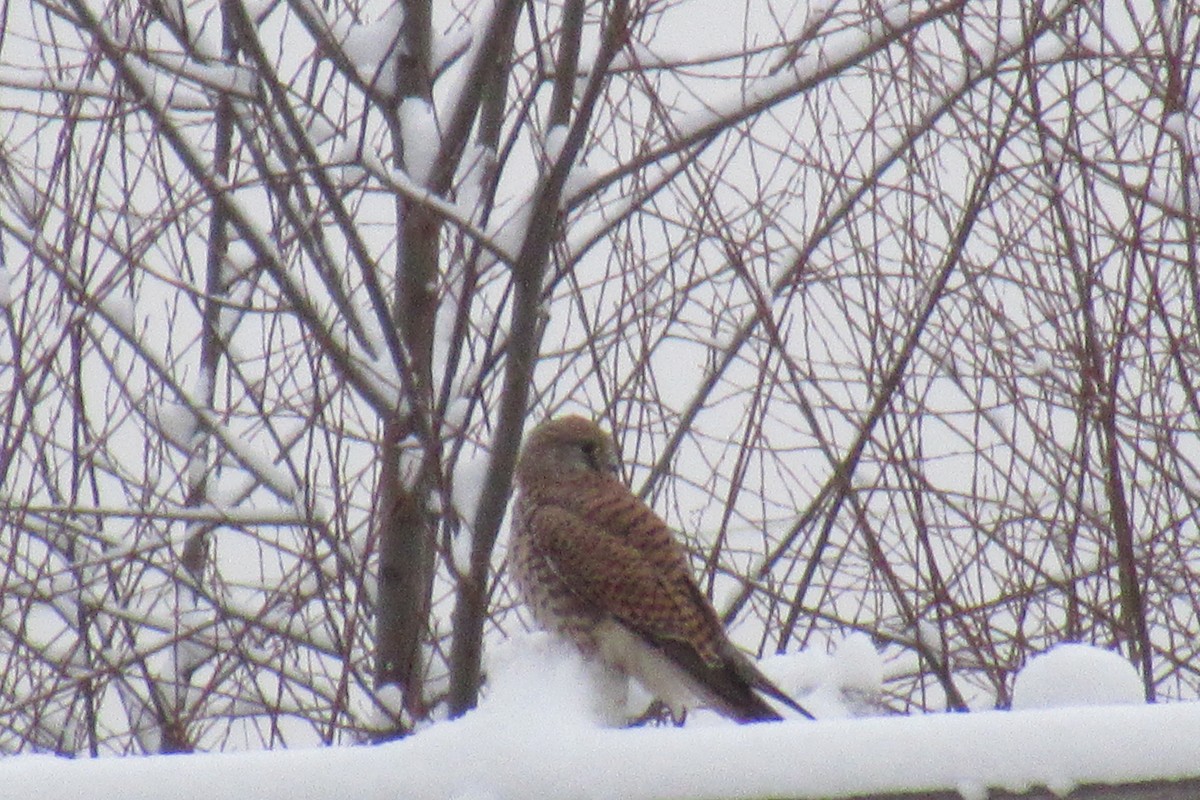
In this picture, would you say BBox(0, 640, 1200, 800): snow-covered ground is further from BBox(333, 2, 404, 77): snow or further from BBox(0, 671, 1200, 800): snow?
BBox(333, 2, 404, 77): snow

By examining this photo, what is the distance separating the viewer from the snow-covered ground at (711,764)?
1.77 m

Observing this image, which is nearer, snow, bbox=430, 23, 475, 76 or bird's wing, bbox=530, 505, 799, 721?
bird's wing, bbox=530, 505, 799, 721

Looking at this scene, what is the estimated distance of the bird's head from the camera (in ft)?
14.7

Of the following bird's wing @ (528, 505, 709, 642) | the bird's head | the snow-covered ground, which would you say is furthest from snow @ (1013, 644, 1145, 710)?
the bird's head

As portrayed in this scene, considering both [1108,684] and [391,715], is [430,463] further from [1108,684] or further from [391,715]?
[1108,684]

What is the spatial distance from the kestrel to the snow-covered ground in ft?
6.35

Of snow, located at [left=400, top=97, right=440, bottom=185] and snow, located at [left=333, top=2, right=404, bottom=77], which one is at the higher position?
snow, located at [left=333, top=2, right=404, bottom=77]

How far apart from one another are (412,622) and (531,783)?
8.93ft

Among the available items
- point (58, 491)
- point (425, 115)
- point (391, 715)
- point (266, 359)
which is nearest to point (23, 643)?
point (58, 491)

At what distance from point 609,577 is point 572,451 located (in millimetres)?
455

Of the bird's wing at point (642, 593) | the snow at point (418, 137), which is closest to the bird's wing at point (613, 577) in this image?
the bird's wing at point (642, 593)

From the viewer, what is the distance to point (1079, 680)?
2.11 metres

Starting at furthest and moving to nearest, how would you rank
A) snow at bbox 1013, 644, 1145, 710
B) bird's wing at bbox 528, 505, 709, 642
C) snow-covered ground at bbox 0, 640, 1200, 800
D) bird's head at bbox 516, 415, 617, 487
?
bird's head at bbox 516, 415, 617, 487
bird's wing at bbox 528, 505, 709, 642
snow at bbox 1013, 644, 1145, 710
snow-covered ground at bbox 0, 640, 1200, 800

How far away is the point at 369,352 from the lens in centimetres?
452
